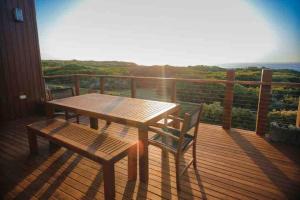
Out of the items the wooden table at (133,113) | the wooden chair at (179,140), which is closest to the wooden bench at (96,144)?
the wooden table at (133,113)

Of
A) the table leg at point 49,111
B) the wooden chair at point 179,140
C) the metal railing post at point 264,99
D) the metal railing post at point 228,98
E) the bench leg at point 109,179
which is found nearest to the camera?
the bench leg at point 109,179

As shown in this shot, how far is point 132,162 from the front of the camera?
2.07m

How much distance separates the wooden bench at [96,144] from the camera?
172cm

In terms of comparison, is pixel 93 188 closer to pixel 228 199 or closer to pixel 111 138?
pixel 111 138

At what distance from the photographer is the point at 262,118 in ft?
A: 11.4

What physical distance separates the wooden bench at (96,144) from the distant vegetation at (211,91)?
1136 mm

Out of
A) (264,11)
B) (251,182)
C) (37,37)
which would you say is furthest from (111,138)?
(264,11)

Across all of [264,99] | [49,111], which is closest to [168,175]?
[49,111]

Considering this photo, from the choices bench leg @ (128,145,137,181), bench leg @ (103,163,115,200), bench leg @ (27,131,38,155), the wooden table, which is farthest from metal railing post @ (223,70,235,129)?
bench leg @ (27,131,38,155)

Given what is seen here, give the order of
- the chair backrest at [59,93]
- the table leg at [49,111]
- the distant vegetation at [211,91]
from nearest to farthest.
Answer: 1. the table leg at [49,111]
2. the chair backrest at [59,93]
3. the distant vegetation at [211,91]

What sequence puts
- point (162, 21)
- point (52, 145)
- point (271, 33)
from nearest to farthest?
point (52, 145) → point (162, 21) → point (271, 33)

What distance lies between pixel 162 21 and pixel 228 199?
9539 millimetres

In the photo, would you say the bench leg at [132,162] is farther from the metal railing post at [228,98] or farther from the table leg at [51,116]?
the metal railing post at [228,98]

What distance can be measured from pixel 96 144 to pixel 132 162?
18.2 inches
